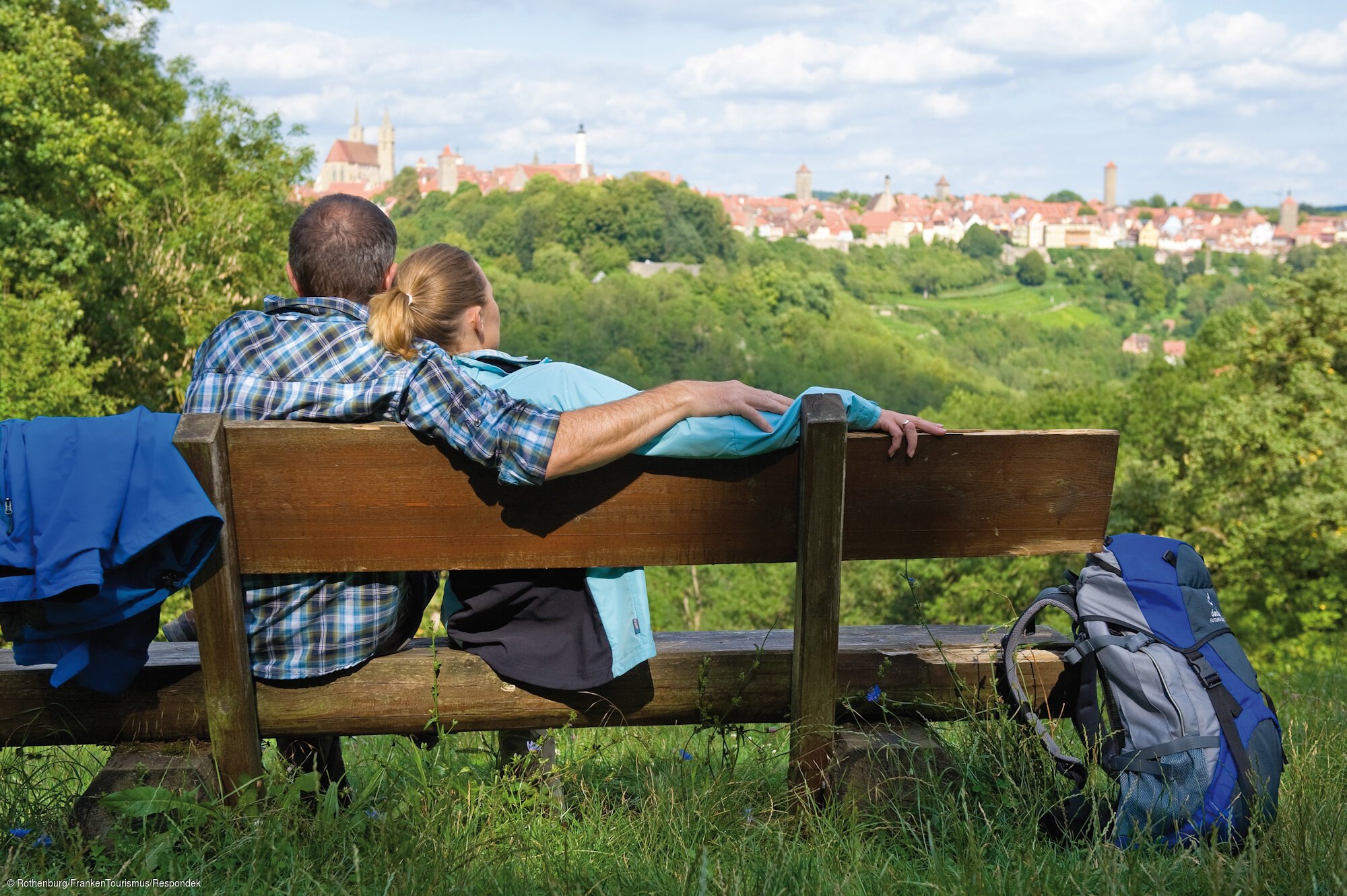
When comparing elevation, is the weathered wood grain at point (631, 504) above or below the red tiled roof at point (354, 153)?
below

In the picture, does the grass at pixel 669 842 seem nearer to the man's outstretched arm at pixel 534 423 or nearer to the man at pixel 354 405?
the man at pixel 354 405

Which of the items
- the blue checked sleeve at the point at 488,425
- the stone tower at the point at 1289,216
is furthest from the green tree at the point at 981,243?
the blue checked sleeve at the point at 488,425

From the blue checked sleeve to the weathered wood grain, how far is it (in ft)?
0.19

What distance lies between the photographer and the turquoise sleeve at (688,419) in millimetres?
1950

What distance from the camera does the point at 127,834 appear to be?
1979 mm

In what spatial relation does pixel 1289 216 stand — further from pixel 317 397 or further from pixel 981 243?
pixel 317 397

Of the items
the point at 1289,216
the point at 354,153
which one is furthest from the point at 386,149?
the point at 1289,216

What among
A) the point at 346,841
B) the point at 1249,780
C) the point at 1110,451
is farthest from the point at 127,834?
the point at 1249,780

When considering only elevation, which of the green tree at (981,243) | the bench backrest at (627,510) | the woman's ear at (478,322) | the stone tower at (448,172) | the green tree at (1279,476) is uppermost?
the stone tower at (448,172)

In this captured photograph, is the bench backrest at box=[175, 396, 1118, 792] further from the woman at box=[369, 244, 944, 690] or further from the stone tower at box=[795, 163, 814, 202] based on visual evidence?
the stone tower at box=[795, 163, 814, 202]

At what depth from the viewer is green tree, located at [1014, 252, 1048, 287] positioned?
12712cm

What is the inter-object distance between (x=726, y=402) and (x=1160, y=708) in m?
0.99

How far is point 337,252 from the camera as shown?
237 centimetres

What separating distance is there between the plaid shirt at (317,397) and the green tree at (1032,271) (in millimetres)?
131039
